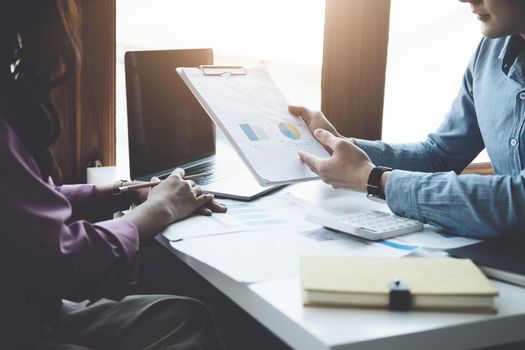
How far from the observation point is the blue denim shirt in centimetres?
103

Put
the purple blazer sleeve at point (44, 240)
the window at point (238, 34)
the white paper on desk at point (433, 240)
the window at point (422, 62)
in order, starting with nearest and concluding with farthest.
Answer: the purple blazer sleeve at point (44, 240), the white paper on desk at point (433, 240), the window at point (238, 34), the window at point (422, 62)

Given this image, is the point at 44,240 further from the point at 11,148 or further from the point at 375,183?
the point at 375,183

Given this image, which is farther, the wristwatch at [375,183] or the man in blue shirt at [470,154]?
the wristwatch at [375,183]

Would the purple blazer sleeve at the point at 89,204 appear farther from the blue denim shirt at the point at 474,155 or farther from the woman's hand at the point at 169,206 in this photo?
the blue denim shirt at the point at 474,155

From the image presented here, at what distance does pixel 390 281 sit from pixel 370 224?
329 millimetres

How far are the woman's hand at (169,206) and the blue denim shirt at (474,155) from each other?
386mm

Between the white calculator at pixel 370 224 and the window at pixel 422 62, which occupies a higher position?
the window at pixel 422 62

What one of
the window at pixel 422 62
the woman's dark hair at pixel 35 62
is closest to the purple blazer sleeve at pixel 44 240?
the woman's dark hair at pixel 35 62

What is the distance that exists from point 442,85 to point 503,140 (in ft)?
4.74

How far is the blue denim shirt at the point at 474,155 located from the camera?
1.03 meters

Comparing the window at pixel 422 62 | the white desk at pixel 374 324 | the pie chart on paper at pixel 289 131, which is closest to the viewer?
the white desk at pixel 374 324

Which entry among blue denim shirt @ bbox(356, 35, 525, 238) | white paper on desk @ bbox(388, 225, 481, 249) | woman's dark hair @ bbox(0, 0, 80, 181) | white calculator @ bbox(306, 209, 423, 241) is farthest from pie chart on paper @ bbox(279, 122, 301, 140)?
woman's dark hair @ bbox(0, 0, 80, 181)

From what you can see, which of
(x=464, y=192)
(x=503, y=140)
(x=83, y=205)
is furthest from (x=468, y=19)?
(x=83, y=205)

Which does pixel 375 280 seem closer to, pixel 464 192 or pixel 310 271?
pixel 310 271
